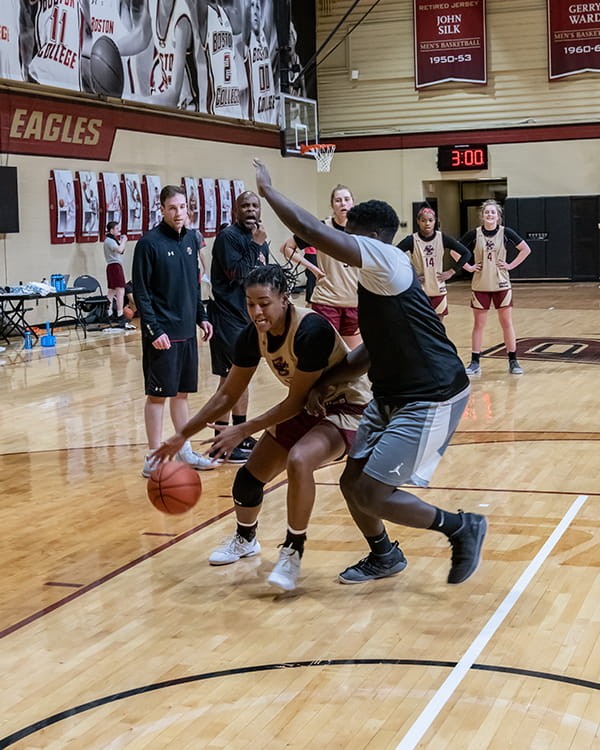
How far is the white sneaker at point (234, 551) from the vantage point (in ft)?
17.2

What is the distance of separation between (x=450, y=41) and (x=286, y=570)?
71.2ft

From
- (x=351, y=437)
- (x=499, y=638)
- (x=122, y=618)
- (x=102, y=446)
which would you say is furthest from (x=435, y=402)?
(x=102, y=446)

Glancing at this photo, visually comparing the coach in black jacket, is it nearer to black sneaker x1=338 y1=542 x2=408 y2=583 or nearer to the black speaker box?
black sneaker x1=338 y1=542 x2=408 y2=583

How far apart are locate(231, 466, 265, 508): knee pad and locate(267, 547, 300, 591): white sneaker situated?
314 millimetres

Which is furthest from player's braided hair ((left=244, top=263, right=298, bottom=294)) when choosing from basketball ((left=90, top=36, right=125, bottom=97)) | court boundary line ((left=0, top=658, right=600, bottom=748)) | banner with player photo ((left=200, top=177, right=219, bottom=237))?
banner with player photo ((left=200, top=177, right=219, bottom=237))

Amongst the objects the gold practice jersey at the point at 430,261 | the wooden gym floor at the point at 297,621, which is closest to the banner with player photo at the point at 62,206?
the gold practice jersey at the point at 430,261

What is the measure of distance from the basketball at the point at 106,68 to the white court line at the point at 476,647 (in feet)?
43.9

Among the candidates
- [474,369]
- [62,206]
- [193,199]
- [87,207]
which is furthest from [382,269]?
[193,199]

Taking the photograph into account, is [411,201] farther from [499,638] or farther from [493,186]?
[499,638]

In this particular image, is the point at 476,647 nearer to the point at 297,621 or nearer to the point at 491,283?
the point at 297,621

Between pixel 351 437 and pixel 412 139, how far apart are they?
2131 cm

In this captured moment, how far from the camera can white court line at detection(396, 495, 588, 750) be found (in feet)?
11.2

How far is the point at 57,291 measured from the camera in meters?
15.6

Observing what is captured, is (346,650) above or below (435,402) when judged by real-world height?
below
